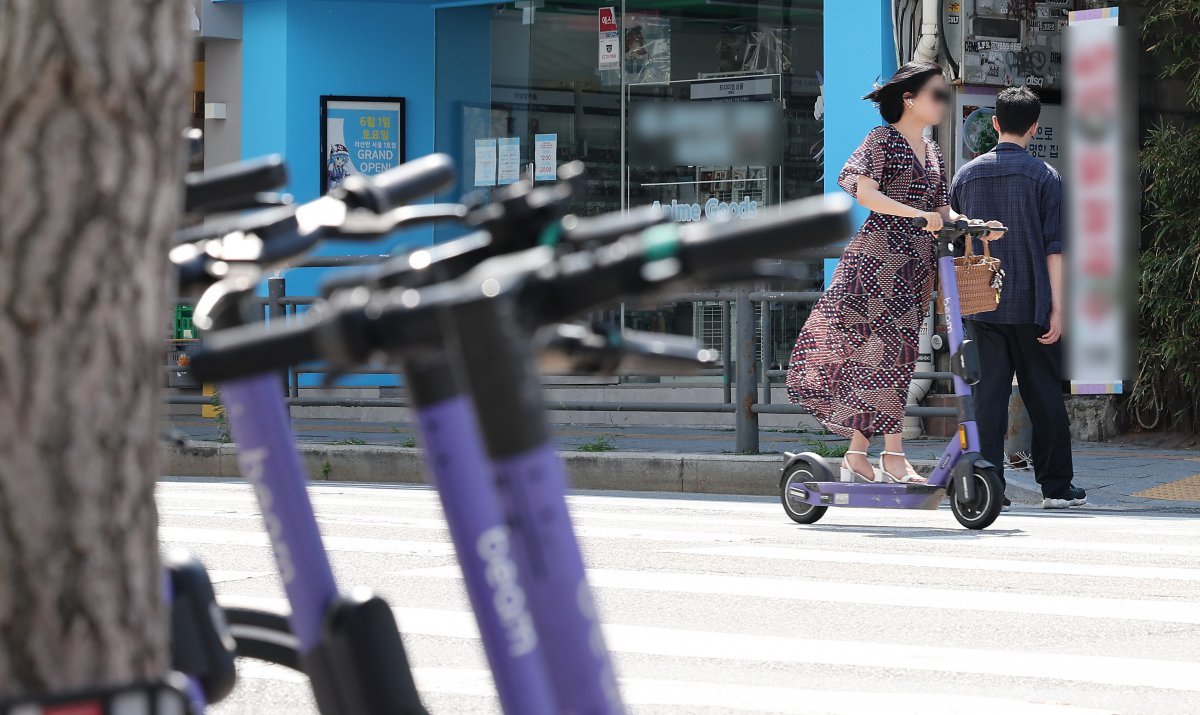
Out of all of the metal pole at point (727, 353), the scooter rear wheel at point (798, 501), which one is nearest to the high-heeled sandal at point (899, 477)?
the scooter rear wheel at point (798, 501)

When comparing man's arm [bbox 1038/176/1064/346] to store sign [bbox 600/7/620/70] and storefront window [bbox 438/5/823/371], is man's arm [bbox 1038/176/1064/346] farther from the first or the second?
store sign [bbox 600/7/620/70]

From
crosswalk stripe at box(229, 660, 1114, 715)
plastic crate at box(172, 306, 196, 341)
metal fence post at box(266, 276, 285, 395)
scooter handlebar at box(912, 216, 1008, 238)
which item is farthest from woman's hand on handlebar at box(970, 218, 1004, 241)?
plastic crate at box(172, 306, 196, 341)

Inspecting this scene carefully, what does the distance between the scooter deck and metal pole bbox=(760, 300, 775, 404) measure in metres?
2.89

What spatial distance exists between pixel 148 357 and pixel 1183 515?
7605 millimetres

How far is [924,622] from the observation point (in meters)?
5.59

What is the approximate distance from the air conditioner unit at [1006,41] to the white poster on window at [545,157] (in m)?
4.15

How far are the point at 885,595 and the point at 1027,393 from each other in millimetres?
3103

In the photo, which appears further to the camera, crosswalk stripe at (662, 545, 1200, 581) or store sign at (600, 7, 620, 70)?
store sign at (600, 7, 620, 70)

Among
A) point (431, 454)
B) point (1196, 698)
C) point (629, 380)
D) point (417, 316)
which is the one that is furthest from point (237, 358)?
point (629, 380)

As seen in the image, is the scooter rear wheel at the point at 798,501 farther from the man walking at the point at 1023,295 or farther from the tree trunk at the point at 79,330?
the tree trunk at the point at 79,330

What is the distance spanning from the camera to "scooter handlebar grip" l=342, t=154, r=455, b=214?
6.71 ft

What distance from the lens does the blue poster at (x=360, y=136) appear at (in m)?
16.2

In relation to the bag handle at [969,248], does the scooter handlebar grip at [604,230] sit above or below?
below

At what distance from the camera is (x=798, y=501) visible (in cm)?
820
